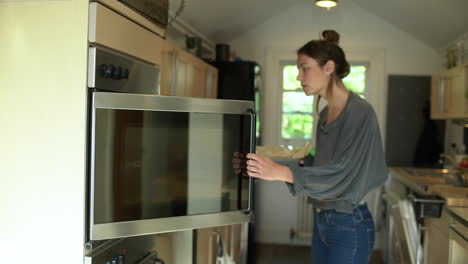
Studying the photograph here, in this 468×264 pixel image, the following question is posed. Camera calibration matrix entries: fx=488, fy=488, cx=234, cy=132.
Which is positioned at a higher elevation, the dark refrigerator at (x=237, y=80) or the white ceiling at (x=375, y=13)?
the white ceiling at (x=375, y=13)

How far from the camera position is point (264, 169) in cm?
145

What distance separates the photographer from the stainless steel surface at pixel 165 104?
136cm

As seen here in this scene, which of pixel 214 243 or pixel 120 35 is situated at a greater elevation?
pixel 120 35

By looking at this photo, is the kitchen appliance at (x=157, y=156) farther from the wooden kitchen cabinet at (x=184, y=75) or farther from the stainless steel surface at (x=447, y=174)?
the stainless steel surface at (x=447, y=174)

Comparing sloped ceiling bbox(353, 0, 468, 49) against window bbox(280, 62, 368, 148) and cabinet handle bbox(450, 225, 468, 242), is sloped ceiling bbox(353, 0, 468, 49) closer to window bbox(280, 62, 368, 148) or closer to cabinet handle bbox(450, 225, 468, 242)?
window bbox(280, 62, 368, 148)

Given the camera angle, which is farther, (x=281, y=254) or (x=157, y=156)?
(x=281, y=254)

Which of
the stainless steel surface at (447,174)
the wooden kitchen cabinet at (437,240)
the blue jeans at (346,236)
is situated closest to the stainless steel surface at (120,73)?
the blue jeans at (346,236)

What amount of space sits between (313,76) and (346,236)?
55 centimetres

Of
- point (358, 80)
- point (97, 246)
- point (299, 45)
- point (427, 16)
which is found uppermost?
point (427, 16)

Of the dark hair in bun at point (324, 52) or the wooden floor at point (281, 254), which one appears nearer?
the dark hair in bun at point (324, 52)

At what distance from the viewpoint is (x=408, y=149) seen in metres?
4.55

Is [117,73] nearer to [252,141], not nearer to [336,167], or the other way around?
[252,141]

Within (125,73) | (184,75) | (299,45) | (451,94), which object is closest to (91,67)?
(125,73)

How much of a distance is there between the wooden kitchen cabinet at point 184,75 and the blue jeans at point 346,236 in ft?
3.18
